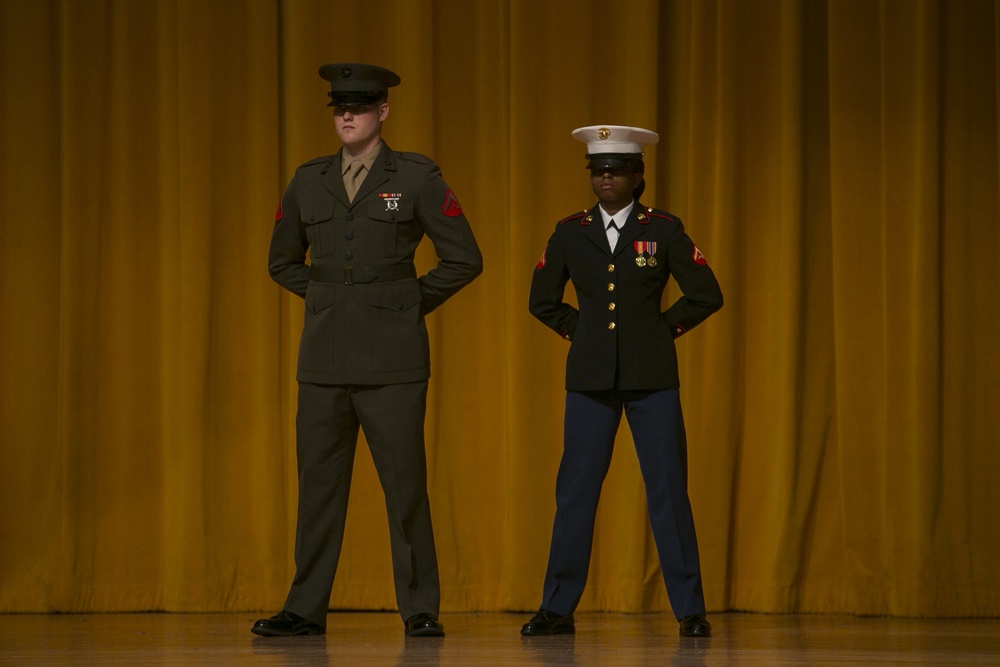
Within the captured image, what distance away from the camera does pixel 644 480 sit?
152 inches

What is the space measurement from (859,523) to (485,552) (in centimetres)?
136

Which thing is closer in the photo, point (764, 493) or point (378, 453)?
point (378, 453)

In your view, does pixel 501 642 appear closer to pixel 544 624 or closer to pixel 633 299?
pixel 544 624

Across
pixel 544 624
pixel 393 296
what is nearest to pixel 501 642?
pixel 544 624

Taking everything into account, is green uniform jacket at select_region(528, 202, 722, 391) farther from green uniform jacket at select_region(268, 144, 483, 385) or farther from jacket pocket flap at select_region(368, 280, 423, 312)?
jacket pocket flap at select_region(368, 280, 423, 312)

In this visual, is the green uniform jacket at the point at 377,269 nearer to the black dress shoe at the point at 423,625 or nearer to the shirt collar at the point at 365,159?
the shirt collar at the point at 365,159

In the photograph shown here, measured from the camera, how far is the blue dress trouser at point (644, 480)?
383 cm

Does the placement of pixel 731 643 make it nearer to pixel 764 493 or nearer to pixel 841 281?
pixel 764 493

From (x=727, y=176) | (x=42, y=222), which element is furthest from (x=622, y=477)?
(x=42, y=222)

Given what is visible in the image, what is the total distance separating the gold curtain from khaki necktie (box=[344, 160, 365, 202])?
1.17m

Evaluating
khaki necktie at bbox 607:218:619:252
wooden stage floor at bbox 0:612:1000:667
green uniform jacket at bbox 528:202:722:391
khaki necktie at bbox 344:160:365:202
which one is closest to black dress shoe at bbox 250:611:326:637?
wooden stage floor at bbox 0:612:1000:667

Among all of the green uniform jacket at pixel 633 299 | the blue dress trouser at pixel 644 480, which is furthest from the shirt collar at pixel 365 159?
the blue dress trouser at pixel 644 480

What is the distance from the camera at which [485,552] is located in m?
4.96

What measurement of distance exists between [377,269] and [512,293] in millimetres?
1222
